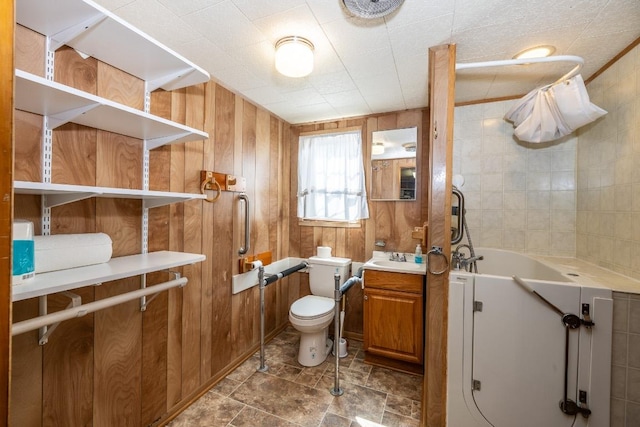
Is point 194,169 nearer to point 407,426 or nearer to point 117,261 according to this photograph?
point 117,261

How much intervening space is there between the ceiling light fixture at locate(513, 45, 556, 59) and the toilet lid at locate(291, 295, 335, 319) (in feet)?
7.23

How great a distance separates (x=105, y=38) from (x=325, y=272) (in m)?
2.16

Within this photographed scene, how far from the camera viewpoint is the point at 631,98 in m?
1.49

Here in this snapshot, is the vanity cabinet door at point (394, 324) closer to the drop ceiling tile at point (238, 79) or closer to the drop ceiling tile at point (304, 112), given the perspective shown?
the drop ceiling tile at point (304, 112)

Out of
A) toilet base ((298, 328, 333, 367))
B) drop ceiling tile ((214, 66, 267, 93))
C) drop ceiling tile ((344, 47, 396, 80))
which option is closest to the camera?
drop ceiling tile ((344, 47, 396, 80))

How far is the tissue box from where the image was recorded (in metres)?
0.82

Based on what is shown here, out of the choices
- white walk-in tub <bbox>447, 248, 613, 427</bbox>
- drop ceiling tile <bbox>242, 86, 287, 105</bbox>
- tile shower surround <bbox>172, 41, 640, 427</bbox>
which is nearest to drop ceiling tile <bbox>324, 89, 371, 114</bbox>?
drop ceiling tile <bbox>242, 86, 287, 105</bbox>

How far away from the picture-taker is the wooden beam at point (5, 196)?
0.55 meters

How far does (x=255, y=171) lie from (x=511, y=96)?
7.59 feet

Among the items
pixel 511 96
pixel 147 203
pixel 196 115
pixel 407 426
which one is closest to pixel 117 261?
pixel 147 203

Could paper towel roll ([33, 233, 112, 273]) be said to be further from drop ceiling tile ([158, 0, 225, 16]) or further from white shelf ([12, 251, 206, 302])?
drop ceiling tile ([158, 0, 225, 16])

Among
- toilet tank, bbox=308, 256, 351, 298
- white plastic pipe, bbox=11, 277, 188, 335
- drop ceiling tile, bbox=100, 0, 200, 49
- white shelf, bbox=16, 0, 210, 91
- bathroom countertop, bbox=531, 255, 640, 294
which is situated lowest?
toilet tank, bbox=308, 256, 351, 298

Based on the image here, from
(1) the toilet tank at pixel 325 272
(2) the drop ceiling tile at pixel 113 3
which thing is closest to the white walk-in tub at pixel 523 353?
(1) the toilet tank at pixel 325 272

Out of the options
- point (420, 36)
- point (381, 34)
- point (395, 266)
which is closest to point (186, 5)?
point (381, 34)
